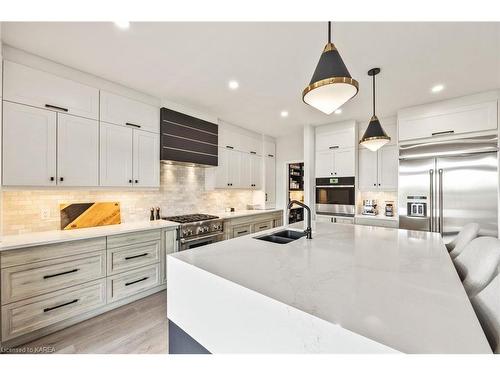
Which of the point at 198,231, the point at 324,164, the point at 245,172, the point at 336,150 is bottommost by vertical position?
the point at 198,231

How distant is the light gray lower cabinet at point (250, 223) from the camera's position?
142 inches

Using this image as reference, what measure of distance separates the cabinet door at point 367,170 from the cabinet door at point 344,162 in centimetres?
24

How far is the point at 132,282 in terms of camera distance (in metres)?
2.44

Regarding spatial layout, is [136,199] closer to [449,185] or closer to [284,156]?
[284,156]

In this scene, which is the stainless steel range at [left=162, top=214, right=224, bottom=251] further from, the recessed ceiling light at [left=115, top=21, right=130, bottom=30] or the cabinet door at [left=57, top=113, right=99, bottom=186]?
the recessed ceiling light at [left=115, top=21, right=130, bottom=30]

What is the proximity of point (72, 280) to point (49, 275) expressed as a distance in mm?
188

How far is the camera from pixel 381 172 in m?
3.80

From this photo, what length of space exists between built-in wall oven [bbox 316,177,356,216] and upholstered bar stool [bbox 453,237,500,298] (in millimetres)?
2523

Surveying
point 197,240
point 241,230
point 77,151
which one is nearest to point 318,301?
point 197,240

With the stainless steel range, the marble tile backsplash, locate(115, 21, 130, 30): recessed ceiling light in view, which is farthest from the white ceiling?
the stainless steel range

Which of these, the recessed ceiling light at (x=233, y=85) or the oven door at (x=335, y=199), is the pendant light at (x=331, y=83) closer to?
the recessed ceiling light at (x=233, y=85)

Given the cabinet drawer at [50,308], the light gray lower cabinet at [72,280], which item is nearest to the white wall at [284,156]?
the light gray lower cabinet at [72,280]
